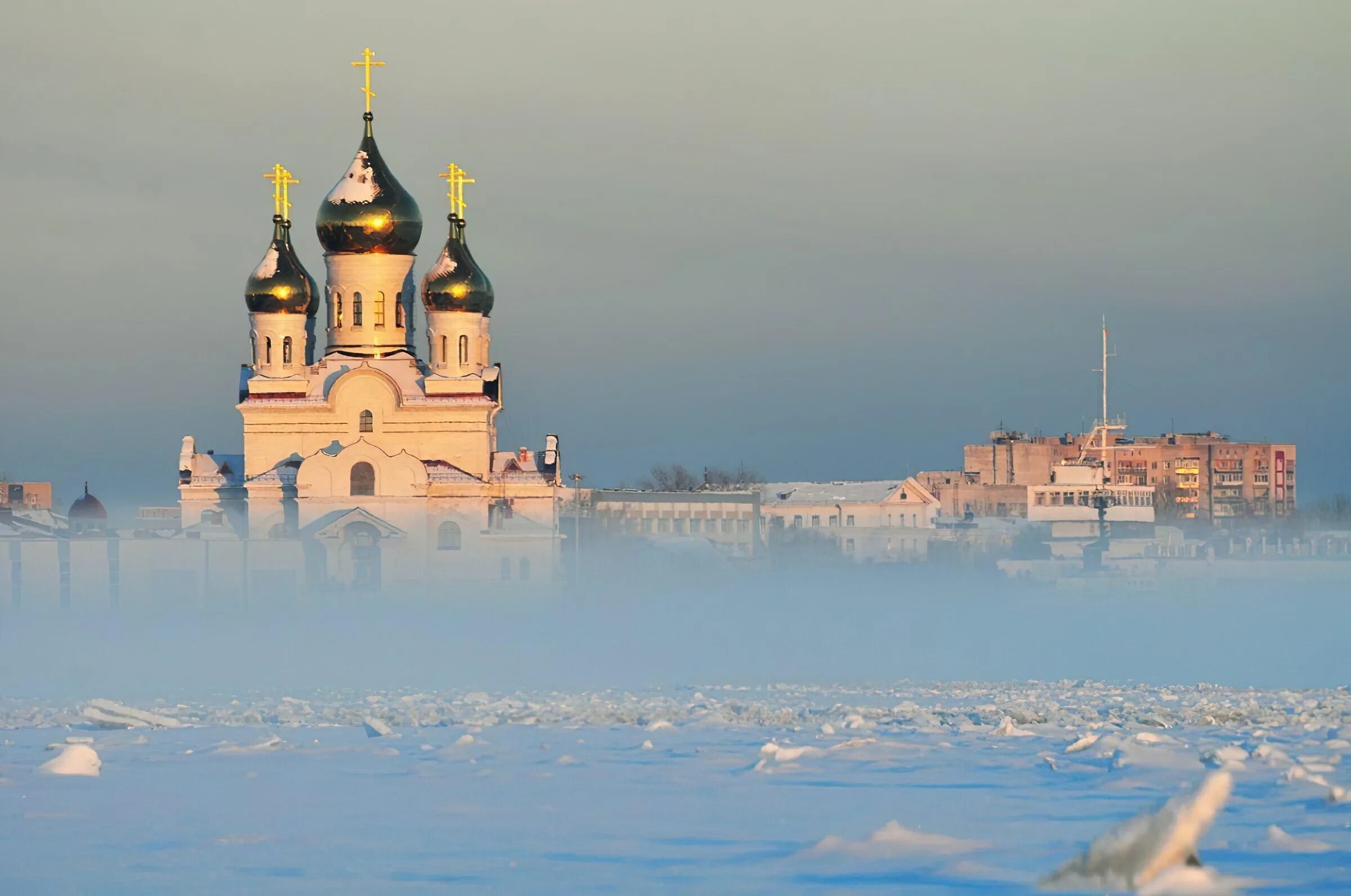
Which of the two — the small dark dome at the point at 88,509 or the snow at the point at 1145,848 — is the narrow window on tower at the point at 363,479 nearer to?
the small dark dome at the point at 88,509

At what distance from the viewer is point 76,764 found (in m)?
10.6

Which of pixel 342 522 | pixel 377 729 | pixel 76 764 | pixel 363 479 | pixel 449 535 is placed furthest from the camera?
pixel 449 535

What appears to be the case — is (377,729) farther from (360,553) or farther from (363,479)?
(363,479)

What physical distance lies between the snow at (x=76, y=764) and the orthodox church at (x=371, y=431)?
25444mm

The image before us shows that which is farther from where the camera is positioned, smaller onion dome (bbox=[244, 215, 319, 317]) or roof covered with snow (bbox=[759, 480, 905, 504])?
roof covered with snow (bbox=[759, 480, 905, 504])

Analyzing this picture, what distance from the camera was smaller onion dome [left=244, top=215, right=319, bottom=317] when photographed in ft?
127

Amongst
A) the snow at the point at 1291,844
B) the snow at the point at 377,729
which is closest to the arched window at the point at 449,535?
the snow at the point at 377,729

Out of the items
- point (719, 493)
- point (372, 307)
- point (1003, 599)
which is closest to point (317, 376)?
point (372, 307)

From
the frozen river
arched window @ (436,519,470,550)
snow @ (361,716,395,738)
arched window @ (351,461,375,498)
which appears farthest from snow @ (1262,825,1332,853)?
arched window @ (436,519,470,550)

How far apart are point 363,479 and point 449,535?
2.04 meters

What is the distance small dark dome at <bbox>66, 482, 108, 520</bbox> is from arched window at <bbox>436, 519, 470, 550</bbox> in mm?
10719

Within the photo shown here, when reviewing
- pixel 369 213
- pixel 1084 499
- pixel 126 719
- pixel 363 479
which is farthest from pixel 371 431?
pixel 1084 499

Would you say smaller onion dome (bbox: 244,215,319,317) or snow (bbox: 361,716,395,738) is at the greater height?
smaller onion dome (bbox: 244,215,319,317)

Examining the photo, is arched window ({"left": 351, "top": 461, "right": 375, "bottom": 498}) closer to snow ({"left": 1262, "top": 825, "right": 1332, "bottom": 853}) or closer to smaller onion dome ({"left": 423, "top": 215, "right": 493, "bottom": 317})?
smaller onion dome ({"left": 423, "top": 215, "right": 493, "bottom": 317})
